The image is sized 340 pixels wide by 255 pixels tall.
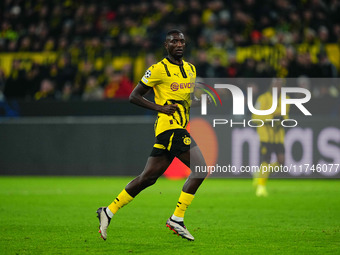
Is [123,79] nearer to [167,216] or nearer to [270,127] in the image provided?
[270,127]

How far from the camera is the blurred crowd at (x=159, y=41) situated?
57.8ft

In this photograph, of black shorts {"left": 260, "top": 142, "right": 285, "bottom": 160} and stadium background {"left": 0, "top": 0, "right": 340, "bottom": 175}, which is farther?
stadium background {"left": 0, "top": 0, "right": 340, "bottom": 175}

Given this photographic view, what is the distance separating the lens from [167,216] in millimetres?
10500

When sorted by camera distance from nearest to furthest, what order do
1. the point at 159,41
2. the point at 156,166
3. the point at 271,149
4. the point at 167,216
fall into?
the point at 156,166
the point at 167,216
the point at 271,149
the point at 159,41

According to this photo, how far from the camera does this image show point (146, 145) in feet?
59.5

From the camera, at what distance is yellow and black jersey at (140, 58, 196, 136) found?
25.8ft

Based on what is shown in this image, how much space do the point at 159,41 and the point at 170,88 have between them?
11909 millimetres

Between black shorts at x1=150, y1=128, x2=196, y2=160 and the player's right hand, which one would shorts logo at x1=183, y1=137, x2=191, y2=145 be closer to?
black shorts at x1=150, y1=128, x2=196, y2=160

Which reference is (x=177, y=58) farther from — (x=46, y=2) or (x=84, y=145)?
(x=46, y=2)

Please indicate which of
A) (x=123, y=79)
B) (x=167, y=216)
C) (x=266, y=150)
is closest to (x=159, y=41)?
(x=123, y=79)

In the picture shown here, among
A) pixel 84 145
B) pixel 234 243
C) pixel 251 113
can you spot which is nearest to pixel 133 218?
pixel 234 243

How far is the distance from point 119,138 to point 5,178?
3336 mm

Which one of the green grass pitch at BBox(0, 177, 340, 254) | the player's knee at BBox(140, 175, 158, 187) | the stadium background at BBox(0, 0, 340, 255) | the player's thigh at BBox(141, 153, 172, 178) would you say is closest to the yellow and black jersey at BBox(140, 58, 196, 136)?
the player's thigh at BBox(141, 153, 172, 178)

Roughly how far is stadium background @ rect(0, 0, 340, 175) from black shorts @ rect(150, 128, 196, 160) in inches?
360
